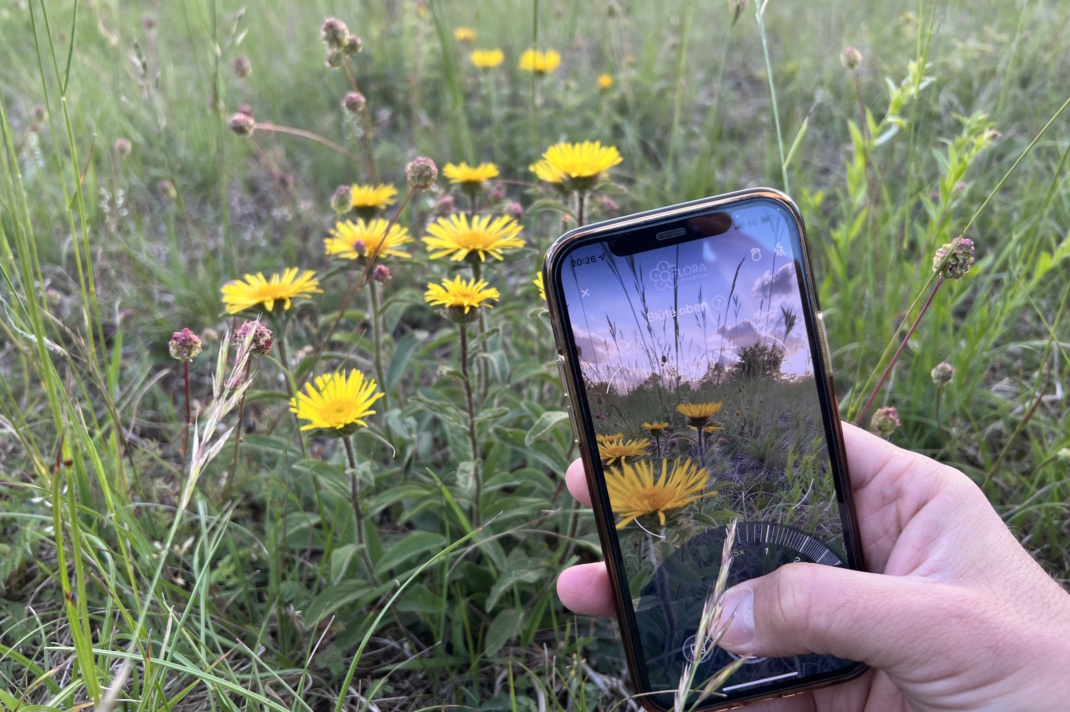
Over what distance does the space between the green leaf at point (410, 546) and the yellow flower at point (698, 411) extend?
22.6 inches

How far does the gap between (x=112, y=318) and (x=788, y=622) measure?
2328 millimetres

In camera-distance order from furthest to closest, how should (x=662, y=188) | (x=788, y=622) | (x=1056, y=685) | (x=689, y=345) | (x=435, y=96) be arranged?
(x=435, y=96) → (x=662, y=188) → (x=689, y=345) → (x=788, y=622) → (x=1056, y=685)

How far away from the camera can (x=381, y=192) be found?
6.05 ft

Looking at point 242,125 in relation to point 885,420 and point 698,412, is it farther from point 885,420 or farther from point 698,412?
point 885,420

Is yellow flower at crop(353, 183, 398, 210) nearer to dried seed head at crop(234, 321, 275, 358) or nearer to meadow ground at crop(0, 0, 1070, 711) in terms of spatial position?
meadow ground at crop(0, 0, 1070, 711)

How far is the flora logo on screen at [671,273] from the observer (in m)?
1.29

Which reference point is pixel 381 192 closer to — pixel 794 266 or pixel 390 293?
pixel 390 293

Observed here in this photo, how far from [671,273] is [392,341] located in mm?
928

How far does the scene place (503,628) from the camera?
147 centimetres

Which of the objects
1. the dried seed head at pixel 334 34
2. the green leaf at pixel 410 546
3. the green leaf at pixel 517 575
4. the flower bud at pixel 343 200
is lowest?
the green leaf at pixel 517 575

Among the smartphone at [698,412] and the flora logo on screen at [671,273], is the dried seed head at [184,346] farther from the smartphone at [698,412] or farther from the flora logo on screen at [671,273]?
the flora logo on screen at [671,273]

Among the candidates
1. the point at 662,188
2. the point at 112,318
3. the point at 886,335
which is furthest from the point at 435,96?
the point at 886,335

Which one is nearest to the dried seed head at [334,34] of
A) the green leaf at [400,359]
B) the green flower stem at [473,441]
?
the green leaf at [400,359]

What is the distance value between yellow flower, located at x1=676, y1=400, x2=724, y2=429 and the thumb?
0.95 ft
